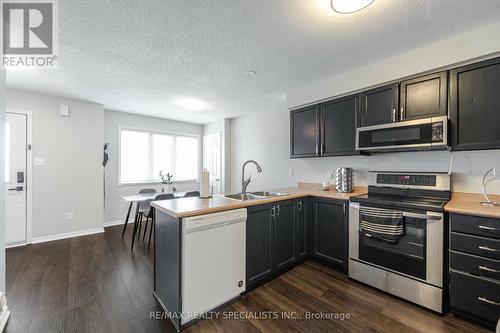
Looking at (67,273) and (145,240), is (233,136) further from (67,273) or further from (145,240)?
(67,273)

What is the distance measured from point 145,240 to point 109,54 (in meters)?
2.84

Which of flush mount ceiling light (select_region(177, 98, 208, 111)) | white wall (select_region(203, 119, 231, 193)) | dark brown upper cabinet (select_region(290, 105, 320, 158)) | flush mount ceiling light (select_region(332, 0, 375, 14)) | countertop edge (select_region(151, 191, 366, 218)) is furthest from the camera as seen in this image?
white wall (select_region(203, 119, 231, 193))

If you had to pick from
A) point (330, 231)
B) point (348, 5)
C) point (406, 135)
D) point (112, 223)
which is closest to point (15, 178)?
point (112, 223)

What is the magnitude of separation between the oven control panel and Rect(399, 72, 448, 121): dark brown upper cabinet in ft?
2.06

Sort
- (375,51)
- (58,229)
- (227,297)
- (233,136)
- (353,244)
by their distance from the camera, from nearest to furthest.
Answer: (227,297), (375,51), (353,244), (58,229), (233,136)

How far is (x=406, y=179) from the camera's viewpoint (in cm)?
238

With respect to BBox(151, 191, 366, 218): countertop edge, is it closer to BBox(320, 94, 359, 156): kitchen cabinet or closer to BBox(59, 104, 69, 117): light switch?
BBox(320, 94, 359, 156): kitchen cabinet

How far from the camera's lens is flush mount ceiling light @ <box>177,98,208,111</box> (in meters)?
3.78

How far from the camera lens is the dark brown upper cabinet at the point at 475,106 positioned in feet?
5.95

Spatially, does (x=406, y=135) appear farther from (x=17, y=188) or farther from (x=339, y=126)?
(x=17, y=188)

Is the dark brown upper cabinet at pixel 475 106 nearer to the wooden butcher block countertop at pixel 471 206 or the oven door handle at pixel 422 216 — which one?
the wooden butcher block countertop at pixel 471 206

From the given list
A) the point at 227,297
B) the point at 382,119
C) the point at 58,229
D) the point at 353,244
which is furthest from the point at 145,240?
the point at 382,119

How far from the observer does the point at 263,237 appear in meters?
2.26

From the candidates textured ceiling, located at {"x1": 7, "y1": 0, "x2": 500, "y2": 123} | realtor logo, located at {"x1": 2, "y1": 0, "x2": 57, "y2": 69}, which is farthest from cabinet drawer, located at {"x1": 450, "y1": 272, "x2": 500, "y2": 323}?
realtor logo, located at {"x1": 2, "y1": 0, "x2": 57, "y2": 69}
